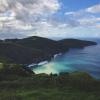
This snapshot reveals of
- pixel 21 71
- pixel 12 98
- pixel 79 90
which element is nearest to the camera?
pixel 12 98

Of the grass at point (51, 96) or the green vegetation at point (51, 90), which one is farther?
the green vegetation at point (51, 90)

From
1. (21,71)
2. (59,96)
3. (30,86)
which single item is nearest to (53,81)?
(30,86)

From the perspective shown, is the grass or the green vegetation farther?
the green vegetation

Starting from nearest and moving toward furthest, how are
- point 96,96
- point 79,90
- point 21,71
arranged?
point 96,96 < point 79,90 < point 21,71

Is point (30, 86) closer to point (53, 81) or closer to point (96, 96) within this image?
point (53, 81)

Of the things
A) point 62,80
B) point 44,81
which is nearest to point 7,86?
point 44,81

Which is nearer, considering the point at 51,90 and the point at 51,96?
the point at 51,96

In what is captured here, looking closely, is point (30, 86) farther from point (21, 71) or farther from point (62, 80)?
point (21, 71)

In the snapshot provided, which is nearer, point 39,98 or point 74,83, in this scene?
point 39,98

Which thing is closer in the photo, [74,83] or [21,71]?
[74,83]
